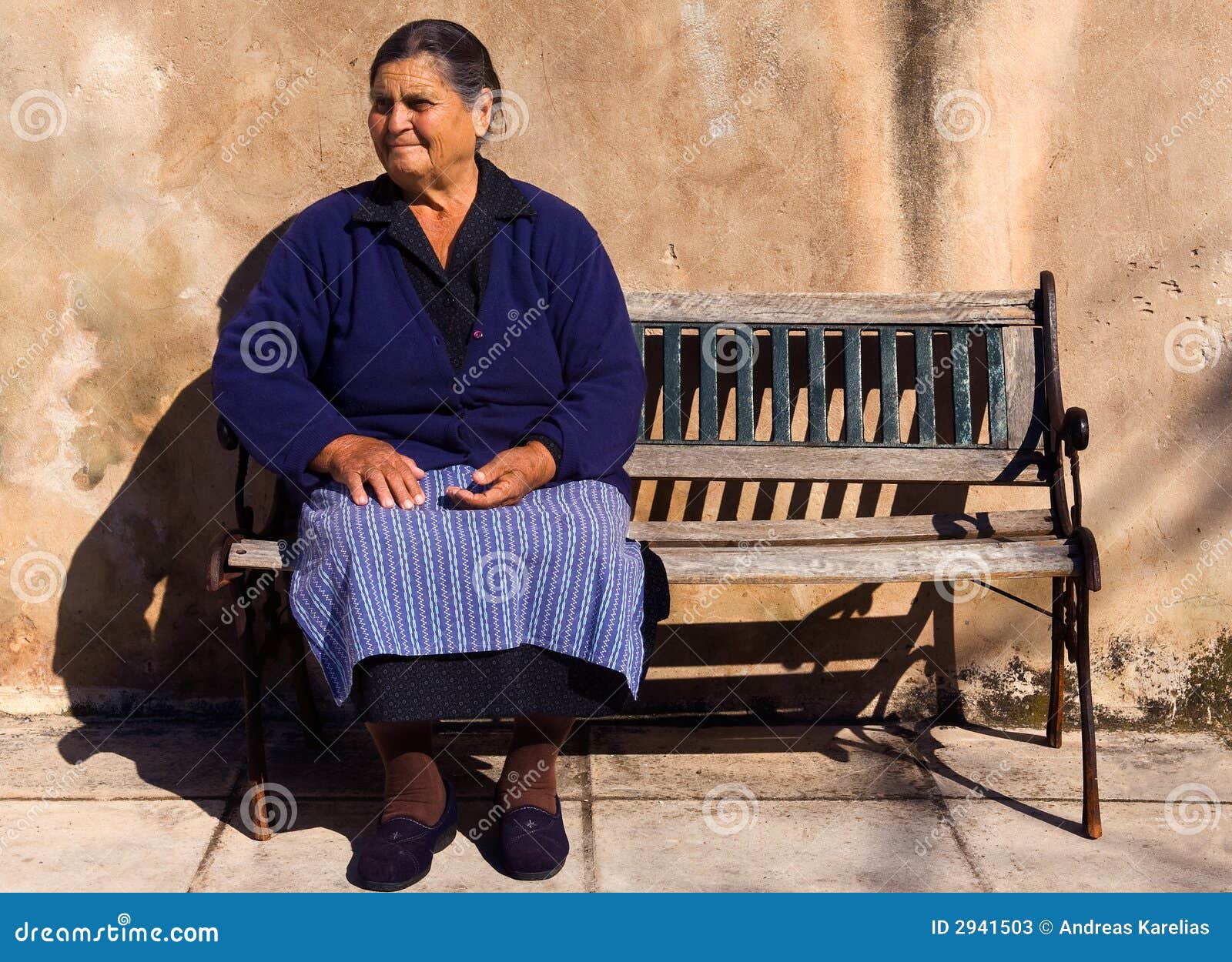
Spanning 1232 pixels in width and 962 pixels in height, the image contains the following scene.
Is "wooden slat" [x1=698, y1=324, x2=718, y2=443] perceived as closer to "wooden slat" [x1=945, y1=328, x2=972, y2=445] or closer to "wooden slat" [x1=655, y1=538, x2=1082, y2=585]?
"wooden slat" [x1=655, y1=538, x2=1082, y2=585]

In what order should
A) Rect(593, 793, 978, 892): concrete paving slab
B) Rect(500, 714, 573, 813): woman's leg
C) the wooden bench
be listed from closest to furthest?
1. Rect(593, 793, 978, 892): concrete paving slab
2. Rect(500, 714, 573, 813): woman's leg
3. the wooden bench

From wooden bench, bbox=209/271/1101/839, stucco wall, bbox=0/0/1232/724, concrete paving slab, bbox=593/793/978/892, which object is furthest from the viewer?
stucco wall, bbox=0/0/1232/724

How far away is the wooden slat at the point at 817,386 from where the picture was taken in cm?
346

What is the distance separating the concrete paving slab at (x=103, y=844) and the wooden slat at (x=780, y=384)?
5.71 ft

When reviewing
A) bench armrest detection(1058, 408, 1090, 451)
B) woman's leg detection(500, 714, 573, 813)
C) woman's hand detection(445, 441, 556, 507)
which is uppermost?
woman's hand detection(445, 441, 556, 507)

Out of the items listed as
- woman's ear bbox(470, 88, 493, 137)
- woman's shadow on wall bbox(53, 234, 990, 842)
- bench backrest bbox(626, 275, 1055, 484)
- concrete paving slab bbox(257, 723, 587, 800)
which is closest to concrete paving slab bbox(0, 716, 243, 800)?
woman's shadow on wall bbox(53, 234, 990, 842)

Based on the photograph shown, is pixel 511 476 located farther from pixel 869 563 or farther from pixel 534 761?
pixel 869 563

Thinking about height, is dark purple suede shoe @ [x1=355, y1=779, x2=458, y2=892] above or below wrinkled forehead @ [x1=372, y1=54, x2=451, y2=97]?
below

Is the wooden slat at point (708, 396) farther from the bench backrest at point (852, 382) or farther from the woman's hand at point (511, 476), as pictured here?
the woman's hand at point (511, 476)

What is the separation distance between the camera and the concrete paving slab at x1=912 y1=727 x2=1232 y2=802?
3.27m

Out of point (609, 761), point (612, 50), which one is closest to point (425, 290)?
point (612, 50)

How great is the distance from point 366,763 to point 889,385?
1.75 m

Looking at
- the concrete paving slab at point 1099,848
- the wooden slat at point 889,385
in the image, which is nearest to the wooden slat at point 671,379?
the wooden slat at point 889,385

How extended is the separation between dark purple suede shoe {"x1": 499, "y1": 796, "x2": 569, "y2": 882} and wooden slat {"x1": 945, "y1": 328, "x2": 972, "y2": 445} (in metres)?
1.52
